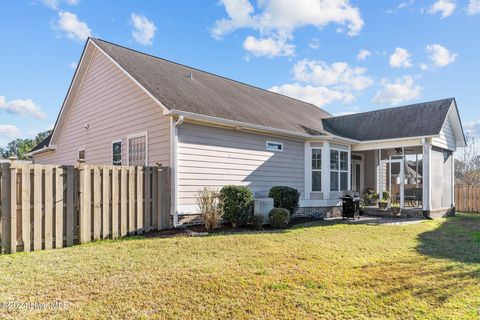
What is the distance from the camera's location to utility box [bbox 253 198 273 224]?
9430mm

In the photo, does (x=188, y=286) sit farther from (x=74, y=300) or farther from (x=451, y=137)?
(x=451, y=137)

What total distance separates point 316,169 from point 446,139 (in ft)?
21.6

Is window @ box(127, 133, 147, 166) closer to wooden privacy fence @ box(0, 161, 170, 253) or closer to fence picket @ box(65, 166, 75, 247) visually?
wooden privacy fence @ box(0, 161, 170, 253)

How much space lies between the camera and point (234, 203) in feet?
29.2

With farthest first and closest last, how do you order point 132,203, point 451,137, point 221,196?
1. point 451,137
2. point 221,196
3. point 132,203

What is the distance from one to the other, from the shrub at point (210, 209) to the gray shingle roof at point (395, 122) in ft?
28.4

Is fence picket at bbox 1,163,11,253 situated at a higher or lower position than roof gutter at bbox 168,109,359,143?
lower

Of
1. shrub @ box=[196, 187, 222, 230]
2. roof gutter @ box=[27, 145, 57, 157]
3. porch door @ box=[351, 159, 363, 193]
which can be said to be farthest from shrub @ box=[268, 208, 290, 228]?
roof gutter @ box=[27, 145, 57, 157]

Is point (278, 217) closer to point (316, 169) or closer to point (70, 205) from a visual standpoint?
point (316, 169)

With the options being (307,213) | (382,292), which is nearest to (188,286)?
(382,292)

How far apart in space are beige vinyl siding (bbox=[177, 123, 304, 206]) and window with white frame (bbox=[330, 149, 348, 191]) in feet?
4.42

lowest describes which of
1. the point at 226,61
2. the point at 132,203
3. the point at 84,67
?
the point at 132,203

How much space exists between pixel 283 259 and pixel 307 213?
6913 millimetres

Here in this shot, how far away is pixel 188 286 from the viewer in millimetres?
4094
